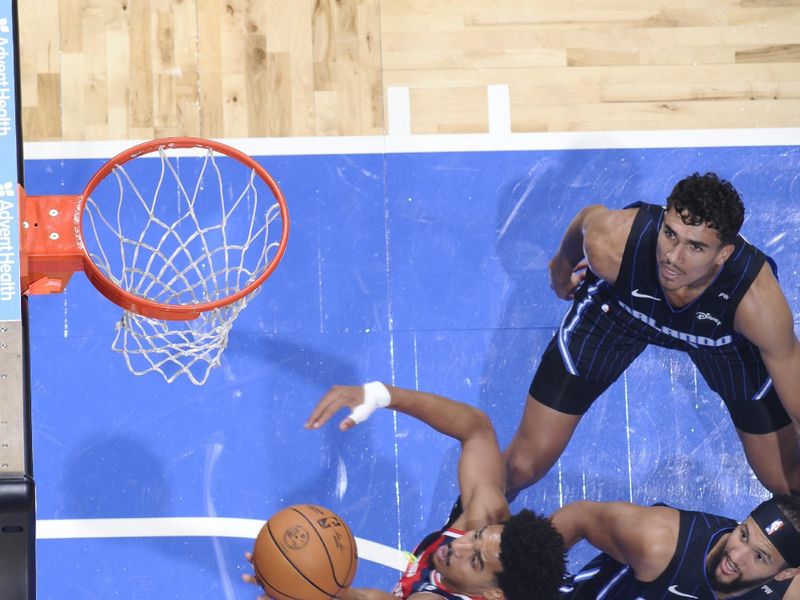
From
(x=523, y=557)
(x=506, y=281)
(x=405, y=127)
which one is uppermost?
(x=405, y=127)

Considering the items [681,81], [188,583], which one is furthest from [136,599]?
[681,81]

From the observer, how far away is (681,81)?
5.16m

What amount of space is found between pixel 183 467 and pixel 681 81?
10.0ft

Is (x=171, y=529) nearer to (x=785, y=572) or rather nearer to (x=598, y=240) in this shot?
(x=598, y=240)

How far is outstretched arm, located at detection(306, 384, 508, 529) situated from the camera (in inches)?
179

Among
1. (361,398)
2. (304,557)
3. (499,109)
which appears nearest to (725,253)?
(499,109)

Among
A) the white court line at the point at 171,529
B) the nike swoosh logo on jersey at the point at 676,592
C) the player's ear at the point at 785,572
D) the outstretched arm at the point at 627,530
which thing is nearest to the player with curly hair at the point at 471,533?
the white court line at the point at 171,529

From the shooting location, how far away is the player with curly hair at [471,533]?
3992mm

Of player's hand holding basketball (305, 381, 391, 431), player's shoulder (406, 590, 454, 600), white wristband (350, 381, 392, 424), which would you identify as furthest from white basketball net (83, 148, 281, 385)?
player's shoulder (406, 590, 454, 600)

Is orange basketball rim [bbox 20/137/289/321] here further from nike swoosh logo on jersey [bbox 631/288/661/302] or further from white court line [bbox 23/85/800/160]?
nike swoosh logo on jersey [bbox 631/288/661/302]

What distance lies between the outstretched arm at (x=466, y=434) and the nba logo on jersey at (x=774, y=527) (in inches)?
44.3

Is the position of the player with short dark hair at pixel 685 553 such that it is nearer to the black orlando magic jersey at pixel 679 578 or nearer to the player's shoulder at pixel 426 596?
the black orlando magic jersey at pixel 679 578

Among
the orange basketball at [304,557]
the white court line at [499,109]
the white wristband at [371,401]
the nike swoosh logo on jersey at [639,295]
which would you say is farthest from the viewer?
the white court line at [499,109]

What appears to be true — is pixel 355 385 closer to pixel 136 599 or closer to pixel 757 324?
pixel 136 599
